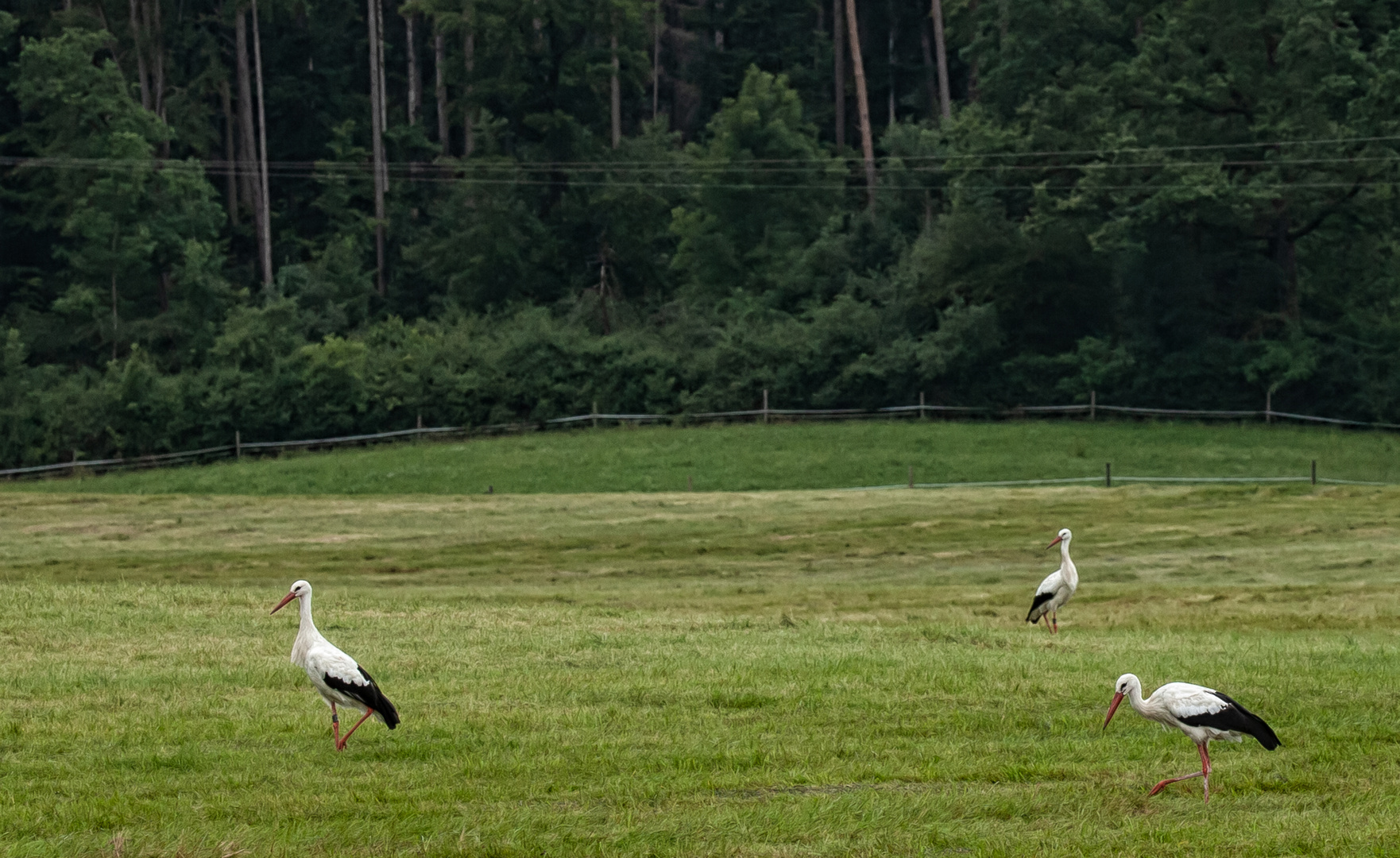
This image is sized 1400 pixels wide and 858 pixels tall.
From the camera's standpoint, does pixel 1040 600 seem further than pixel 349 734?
Yes

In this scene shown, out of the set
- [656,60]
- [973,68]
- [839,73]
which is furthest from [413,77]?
[973,68]

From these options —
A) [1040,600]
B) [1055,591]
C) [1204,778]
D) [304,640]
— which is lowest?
[1040,600]

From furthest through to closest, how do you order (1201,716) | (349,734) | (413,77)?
(413,77), (349,734), (1201,716)

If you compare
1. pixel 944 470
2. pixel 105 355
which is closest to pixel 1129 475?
pixel 944 470

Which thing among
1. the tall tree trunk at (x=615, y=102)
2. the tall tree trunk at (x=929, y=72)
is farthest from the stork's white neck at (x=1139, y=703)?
the tall tree trunk at (x=929, y=72)

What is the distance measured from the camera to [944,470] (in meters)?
53.9

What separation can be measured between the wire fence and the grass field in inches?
1209

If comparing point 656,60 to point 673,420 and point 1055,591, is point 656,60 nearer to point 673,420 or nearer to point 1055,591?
point 673,420

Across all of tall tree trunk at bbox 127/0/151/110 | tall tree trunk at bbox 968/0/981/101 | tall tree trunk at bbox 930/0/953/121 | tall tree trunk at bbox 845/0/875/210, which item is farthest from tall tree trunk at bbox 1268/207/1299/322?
tall tree trunk at bbox 127/0/151/110

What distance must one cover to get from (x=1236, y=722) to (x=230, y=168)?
82.6 metres

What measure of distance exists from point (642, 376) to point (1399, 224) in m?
30.5

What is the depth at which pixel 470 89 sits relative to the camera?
8056 centimetres

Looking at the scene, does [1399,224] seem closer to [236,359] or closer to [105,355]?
[236,359]

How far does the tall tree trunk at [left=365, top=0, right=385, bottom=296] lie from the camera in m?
83.1
